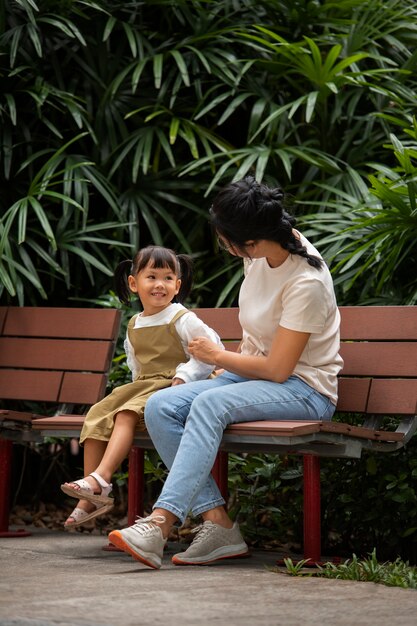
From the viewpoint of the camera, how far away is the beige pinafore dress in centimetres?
400

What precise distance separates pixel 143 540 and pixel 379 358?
116cm

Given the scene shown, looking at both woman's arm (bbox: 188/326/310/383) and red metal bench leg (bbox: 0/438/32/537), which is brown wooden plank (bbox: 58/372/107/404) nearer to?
red metal bench leg (bbox: 0/438/32/537)

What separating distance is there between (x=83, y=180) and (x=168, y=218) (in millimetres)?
601

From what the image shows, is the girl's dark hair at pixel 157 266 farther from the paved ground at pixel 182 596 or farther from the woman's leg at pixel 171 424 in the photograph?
the paved ground at pixel 182 596

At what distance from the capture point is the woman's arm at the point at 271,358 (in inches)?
143

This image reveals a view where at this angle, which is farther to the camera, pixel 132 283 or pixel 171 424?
pixel 132 283

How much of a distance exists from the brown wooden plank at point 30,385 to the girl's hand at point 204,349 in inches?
42.9

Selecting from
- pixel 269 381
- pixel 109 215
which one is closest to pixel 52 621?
pixel 269 381

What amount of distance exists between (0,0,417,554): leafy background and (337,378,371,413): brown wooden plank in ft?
2.97

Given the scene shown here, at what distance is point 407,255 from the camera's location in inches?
187

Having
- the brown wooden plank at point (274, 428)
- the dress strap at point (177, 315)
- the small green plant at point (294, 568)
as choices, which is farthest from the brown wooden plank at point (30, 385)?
the small green plant at point (294, 568)

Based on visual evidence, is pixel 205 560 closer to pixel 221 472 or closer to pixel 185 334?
pixel 221 472

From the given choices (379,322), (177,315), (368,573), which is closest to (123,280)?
(177,315)

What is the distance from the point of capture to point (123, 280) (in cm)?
452
